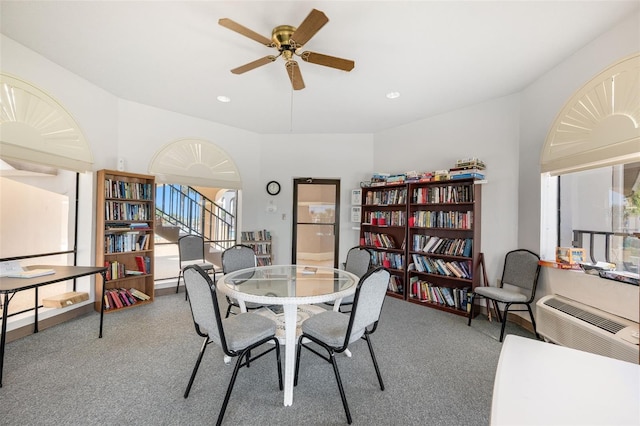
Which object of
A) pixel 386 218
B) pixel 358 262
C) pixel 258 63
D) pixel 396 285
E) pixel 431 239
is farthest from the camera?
pixel 386 218

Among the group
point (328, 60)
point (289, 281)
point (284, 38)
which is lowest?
point (289, 281)

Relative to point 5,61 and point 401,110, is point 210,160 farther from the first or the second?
point 401,110

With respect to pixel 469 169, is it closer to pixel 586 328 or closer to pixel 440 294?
pixel 440 294

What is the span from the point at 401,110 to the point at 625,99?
238 centimetres

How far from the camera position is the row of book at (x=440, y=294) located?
364 centimetres

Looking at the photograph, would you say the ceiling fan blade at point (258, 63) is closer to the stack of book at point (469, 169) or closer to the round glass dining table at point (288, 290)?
the round glass dining table at point (288, 290)

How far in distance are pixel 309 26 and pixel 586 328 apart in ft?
9.83

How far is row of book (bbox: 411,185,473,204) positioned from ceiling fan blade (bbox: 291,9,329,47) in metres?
2.83

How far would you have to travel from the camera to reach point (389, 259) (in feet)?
14.9

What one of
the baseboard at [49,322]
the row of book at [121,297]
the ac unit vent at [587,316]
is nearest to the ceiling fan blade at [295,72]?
the ac unit vent at [587,316]

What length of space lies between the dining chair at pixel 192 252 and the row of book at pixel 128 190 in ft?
2.78

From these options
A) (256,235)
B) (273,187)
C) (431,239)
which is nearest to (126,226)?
(256,235)

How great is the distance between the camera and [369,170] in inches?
205

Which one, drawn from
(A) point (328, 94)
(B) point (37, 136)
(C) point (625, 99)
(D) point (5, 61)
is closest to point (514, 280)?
(C) point (625, 99)
